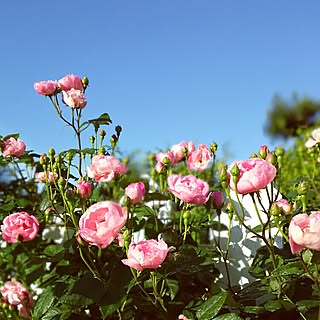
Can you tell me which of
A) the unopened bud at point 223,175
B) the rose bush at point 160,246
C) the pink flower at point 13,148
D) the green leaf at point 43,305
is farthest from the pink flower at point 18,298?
the unopened bud at point 223,175

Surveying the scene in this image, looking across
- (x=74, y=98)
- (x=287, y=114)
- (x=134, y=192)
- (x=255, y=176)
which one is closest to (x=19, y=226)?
(x=134, y=192)

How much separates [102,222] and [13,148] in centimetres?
77

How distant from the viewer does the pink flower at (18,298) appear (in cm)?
188

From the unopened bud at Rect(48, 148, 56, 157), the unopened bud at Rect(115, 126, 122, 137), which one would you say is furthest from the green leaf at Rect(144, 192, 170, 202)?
the unopened bud at Rect(48, 148, 56, 157)

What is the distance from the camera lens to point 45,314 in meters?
1.64

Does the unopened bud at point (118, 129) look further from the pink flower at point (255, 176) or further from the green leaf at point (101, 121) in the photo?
the pink flower at point (255, 176)

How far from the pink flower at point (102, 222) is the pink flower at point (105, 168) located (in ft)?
0.91

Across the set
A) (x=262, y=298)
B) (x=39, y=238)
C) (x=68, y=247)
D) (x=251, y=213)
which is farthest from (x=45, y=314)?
(x=39, y=238)

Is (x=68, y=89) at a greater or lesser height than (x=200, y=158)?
greater

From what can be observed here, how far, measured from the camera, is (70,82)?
1.99 metres

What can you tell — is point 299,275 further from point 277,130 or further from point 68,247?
point 277,130

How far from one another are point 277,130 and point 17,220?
37.7ft

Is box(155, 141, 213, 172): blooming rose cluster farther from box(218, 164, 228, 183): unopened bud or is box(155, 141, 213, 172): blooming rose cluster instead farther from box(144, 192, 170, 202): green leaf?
box(218, 164, 228, 183): unopened bud

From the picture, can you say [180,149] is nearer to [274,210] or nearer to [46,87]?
[46,87]
